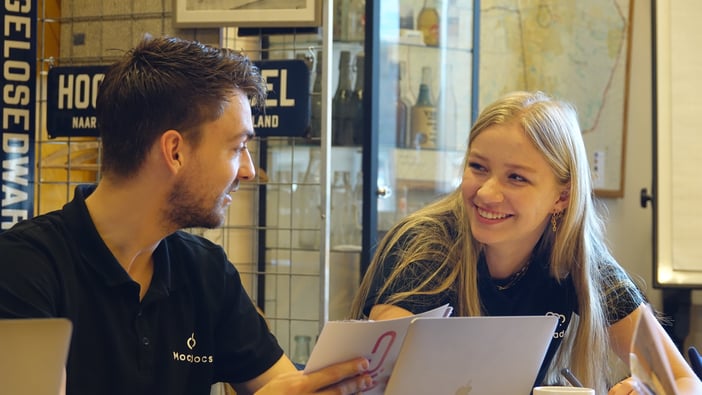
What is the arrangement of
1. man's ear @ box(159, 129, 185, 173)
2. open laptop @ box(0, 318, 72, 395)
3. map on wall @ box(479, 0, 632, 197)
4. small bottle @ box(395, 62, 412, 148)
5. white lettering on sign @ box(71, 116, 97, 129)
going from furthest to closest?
map on wall @ box(479, 0, 632, 197), small bottle @ box(395, 62, 412, 148), white lettering on sign @ box(71, 116, 97, 129), man's ear @ box(159, 129, 185, 173), open laptop @ box(0, 318, 72, 395)

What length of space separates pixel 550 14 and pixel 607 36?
261mm

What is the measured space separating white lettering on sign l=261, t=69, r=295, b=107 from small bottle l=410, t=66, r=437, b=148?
1.23m

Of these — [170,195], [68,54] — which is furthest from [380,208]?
[170,195]

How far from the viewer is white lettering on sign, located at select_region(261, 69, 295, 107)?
7.92 ft

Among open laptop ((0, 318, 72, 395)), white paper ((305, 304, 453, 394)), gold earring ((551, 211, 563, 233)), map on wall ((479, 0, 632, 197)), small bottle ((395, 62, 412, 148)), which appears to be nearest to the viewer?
open laptop ((0, 318, 72, 395))

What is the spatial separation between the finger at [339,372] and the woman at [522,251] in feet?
1.38

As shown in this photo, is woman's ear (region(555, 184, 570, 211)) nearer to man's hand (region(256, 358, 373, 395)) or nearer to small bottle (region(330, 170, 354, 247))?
man's hand (region(256, 358, 373, 395))

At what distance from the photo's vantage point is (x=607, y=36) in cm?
392

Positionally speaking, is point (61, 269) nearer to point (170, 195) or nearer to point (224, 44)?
point (170, 195)

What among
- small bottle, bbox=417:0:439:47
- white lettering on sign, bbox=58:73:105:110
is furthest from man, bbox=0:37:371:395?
small bottle, bbox=417:0:439:47

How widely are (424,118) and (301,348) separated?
1.10 m

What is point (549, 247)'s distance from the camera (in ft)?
6.32

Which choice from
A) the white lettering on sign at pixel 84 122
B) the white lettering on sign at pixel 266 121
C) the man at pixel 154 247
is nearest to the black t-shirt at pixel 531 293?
the man at pixel 154 247

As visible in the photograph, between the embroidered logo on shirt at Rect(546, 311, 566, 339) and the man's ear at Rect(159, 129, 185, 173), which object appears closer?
the man's ear at Rect(159, 129, 185, 173)
